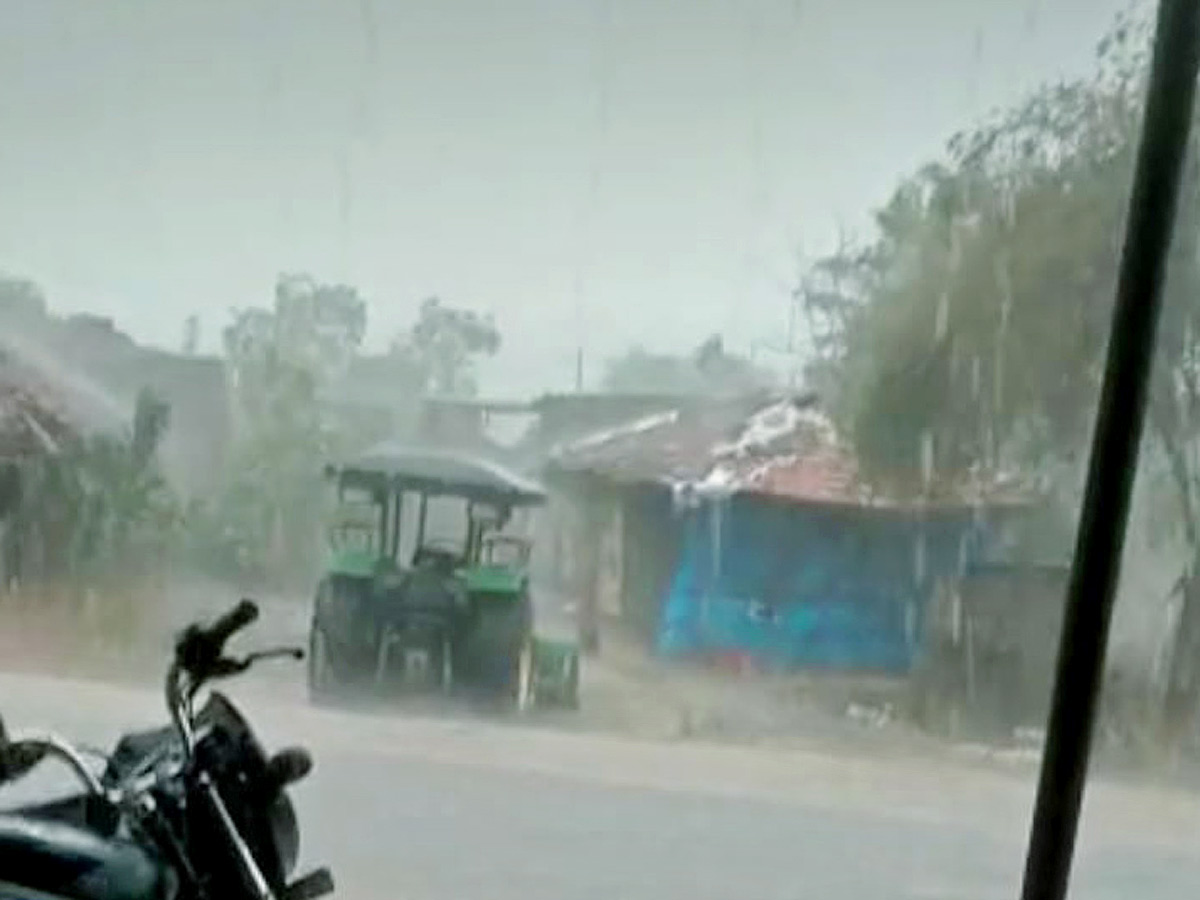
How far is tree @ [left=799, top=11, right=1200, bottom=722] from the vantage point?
7.21 ft

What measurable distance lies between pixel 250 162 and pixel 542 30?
303mm

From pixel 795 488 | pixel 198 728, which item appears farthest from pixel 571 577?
pixel 198 728

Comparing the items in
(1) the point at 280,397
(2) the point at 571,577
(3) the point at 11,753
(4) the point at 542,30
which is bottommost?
(3) the point at 11,753

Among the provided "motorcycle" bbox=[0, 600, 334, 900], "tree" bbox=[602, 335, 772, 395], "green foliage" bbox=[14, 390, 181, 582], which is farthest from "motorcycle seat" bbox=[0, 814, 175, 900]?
"tree" bbox=[602, 335, 772, 395]

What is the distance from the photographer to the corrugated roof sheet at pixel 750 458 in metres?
2.23

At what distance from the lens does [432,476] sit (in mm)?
2238

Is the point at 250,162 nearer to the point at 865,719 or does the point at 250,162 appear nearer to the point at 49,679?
the point at 49,679

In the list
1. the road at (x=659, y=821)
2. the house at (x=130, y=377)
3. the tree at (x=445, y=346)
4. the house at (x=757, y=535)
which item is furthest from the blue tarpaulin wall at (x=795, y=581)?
the house at (x=130, y=377)

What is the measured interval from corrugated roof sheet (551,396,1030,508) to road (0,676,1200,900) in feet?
0.84

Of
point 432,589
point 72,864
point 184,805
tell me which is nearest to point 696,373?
point 432,589

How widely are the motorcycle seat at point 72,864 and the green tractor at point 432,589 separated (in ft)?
1.53

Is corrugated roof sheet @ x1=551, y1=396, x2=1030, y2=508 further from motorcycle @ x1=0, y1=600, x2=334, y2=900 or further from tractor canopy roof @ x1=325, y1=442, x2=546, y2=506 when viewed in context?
motorcycle @ x1=0, y1=600, x2=334, y2=900

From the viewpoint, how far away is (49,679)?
2.23 m

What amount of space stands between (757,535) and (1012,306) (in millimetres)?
319
